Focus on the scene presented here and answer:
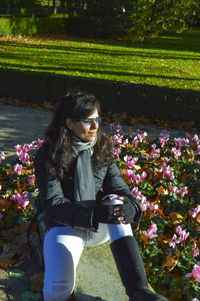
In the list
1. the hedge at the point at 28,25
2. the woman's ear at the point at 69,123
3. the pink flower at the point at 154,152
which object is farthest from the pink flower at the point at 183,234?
the hedge at the point at 28,25

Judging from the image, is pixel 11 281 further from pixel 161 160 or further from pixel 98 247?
pixel 161 160

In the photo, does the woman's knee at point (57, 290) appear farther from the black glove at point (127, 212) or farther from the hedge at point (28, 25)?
the hedge at point (28, 25)

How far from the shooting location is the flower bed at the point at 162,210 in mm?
2904

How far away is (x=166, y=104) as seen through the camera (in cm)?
759

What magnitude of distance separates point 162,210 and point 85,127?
1.61 meters

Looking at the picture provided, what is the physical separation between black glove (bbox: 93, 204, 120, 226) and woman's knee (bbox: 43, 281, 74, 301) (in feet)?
1.52

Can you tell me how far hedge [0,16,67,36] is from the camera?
2364 cm

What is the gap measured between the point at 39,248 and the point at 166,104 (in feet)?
17.4

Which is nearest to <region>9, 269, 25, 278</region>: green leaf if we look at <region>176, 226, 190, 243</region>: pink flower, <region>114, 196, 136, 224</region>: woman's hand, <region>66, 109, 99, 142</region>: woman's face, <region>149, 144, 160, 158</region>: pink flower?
<region>114, 196, 136, 224</region>: woman's hand

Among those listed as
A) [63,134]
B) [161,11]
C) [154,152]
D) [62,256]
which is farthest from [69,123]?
[161,11]

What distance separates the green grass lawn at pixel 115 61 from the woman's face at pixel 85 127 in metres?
7.87

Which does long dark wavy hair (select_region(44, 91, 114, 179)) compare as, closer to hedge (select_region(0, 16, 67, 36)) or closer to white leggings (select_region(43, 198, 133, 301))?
white leggings (select_region(43, 198, 133, 301))

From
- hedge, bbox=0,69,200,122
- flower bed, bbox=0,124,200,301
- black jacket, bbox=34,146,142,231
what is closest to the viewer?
black jacket, bbox=34,146,142,231

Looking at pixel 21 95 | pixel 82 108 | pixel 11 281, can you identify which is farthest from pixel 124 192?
pixel 21 95
